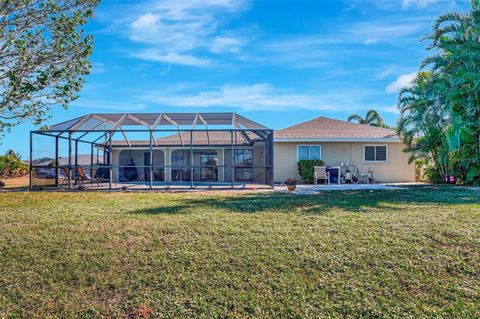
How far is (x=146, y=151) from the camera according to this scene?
22.0 m

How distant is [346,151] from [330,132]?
130cm

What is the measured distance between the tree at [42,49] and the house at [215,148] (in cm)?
392

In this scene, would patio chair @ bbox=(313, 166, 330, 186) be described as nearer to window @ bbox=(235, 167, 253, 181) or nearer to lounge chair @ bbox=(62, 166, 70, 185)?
window @ bbox=(235, 167, 253, 181)

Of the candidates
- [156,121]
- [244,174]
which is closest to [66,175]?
[156,121]

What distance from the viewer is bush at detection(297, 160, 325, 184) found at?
1748cm

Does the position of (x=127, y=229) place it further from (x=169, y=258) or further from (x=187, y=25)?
(x=187, y=25)

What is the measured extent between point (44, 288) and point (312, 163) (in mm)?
14645

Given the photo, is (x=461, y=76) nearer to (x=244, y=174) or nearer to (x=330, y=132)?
(x=330, y=132)

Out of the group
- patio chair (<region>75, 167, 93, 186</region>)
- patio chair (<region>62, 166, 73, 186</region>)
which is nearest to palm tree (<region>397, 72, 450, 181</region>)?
patio chair (<region>75, 167, 93, 186</region>)

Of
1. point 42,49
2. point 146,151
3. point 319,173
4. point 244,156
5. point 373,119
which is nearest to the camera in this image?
point 42,49

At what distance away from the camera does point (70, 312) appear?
3908 mm

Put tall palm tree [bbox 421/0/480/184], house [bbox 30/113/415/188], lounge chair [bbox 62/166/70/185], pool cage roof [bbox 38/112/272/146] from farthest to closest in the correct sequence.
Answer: house [bbox 30/113/415/188] < pool cage roof [bbox 38/112/272/146] < lounge chair [bbox 62/166/70/185] < tall palm tree [bbox 421/0/480/184]

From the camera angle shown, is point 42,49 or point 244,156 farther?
point 244,156

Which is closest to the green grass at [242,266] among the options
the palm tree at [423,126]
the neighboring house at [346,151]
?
the palm tree at [423,126]
